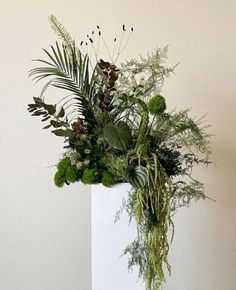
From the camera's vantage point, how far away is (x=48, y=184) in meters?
1.71

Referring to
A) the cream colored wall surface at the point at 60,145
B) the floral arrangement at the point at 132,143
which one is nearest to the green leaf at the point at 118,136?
the floral arrangement at the point at 132,143

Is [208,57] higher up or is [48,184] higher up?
[208,57]

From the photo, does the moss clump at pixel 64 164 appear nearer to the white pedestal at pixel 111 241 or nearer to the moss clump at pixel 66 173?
the moss clump at pixel 66 173

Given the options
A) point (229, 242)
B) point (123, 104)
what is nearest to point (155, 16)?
point (123, 104)

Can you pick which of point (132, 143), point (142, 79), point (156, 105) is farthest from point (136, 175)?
point (142, 79)

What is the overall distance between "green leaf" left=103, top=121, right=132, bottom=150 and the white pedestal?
0.14 m

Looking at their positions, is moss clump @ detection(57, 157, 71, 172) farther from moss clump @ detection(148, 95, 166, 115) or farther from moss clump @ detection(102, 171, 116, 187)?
moss clump @ detection(148, 95, 166, 115)

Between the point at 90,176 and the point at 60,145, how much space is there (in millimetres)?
575

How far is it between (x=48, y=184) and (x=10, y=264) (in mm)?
399

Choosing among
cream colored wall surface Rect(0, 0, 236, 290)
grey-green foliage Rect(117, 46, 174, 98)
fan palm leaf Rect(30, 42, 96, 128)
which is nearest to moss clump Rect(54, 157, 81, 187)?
fan palm leaf Rect(30, 42, 96, 128)

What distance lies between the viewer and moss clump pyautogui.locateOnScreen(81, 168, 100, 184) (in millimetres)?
1182

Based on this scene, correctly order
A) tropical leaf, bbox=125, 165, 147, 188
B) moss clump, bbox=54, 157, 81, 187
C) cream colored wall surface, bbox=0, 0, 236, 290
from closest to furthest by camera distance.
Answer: tropical leaf, bbox=125, 165, 147, 188 → moss clump, bbox=54, 157, 81, 187 → cream colored wall surface, bbox=0, 0, 236, 290

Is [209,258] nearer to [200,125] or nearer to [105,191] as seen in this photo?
[200,125]

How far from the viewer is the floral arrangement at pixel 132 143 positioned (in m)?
1.12
